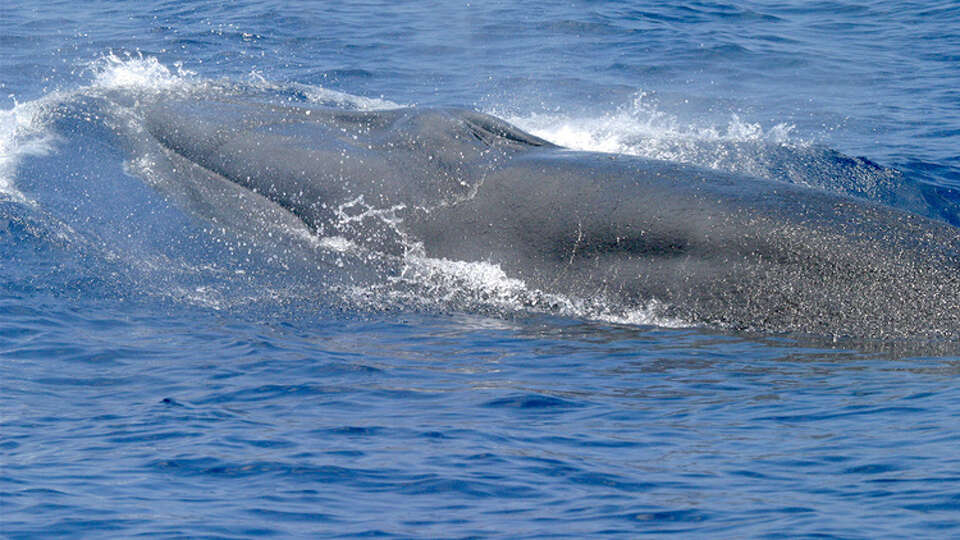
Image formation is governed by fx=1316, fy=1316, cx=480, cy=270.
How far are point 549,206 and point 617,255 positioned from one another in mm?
937

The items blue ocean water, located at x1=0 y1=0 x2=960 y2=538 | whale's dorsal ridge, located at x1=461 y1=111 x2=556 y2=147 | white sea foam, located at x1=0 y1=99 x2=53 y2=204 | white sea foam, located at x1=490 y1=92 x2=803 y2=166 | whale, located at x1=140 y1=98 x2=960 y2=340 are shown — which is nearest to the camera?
blue ocean water, located at x1=0 y1=0 x2=960 y2=538

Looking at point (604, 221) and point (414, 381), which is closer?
point (414, 381)

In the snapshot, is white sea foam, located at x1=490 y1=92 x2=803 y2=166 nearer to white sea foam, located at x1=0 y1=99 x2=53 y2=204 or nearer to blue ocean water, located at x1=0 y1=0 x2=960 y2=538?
blue ocean water, located at x1=0 y1=0 x2=960 y2=538

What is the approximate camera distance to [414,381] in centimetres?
1152

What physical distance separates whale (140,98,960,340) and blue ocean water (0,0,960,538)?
349 mm

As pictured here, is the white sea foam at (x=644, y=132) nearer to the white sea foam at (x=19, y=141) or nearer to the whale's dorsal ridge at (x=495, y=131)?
the whale's dorsal ridge at (x=495, y=131)

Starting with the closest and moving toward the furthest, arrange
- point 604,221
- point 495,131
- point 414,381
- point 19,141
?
point 414,381, point 604,221, point 495,131, point 19,141

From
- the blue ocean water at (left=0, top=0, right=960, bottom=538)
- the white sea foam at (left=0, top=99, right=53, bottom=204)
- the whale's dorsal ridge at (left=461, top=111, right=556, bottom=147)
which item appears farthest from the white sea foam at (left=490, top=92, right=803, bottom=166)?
the white sea foam at (left=0, top=99, right=53, bottom=204)

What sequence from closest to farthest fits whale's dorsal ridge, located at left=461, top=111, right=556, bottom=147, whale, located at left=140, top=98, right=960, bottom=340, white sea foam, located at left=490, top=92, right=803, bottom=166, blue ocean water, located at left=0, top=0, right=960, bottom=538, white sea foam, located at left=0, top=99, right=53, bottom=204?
blue ocean water, located at left=0, top=0, right=960, bottom=538 < whale, located at left=140, top=98, right=960, bottom=340 < whale's dorsal ridge, located at left=461, top=111, right=556, bottom=147 < white sea foam, located at left=0, top=99, right=53, bottom=204 < white sea foam, located at left=490, top=92, right=803, bottom=166

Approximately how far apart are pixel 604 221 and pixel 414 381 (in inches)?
129

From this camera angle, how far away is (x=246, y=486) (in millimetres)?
8945

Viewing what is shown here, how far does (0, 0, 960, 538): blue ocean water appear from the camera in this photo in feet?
27.8

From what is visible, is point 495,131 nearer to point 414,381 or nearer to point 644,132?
point 414,381

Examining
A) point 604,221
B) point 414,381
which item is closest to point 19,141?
point 604,221
